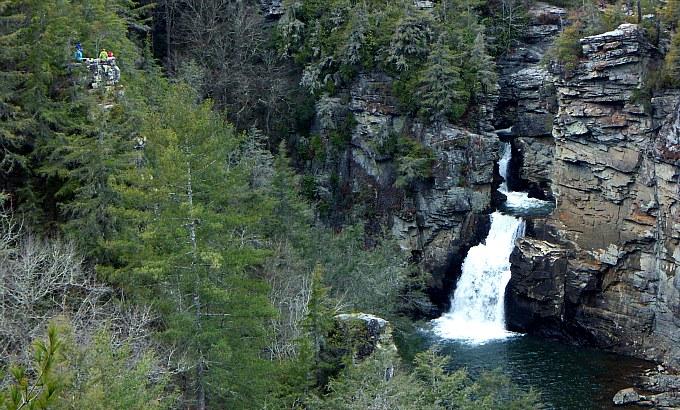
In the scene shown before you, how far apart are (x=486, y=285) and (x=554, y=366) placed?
610cm

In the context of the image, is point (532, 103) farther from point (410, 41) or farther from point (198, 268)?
point (198, 268)

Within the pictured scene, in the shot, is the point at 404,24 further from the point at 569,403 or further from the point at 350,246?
the point at 569,403

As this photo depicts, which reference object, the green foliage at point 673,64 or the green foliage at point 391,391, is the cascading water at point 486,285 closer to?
the green foliage at point 673,64

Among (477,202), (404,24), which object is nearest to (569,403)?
(477,202)

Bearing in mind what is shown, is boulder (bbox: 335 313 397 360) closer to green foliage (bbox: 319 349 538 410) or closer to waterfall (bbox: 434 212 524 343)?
green foliage (bbox: 319 349 538 410)

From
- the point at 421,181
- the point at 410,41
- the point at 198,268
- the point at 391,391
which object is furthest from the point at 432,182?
the point at 198,268

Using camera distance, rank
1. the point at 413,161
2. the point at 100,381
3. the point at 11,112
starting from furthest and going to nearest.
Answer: the point at 413,161, the point at 11,112, the point at 100,381

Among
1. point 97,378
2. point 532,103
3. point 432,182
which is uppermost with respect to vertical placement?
point 532,103

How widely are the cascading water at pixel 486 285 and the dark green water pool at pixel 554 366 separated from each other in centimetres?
179

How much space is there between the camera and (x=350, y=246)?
3269cm

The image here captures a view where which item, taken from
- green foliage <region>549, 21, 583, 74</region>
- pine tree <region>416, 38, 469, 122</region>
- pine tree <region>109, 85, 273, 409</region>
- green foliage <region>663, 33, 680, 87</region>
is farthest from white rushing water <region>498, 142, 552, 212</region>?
pine tree <region>109, 85, 273, 409</region>

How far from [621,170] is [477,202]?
7391 mm

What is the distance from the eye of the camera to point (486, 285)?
35062 mm

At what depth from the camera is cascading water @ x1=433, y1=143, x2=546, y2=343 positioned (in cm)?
3425
